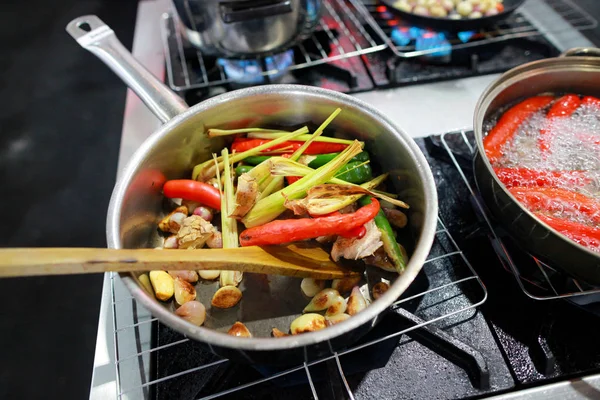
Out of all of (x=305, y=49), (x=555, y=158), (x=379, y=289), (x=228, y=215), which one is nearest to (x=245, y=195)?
(x=228, y=215)

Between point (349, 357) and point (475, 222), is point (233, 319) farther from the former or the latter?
point (475, 222)

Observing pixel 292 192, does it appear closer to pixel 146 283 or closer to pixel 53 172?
pixel 146 283

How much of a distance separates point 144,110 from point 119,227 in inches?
33.6

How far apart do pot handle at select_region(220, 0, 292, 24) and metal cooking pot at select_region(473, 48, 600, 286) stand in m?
0.74

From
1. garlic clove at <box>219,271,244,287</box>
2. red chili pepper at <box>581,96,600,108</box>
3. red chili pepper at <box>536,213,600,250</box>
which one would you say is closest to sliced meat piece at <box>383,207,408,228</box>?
red chili pepper at <box>536,213,600,250</box>

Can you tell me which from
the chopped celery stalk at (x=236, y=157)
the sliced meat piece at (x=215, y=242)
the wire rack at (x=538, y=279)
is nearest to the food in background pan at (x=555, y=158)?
the wire rack at (x=538, y=279)

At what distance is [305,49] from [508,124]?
2.93 ft

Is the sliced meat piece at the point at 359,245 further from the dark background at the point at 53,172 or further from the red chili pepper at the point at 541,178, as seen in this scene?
the dark background at the point at 53,172

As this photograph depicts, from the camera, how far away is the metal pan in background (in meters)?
1.61

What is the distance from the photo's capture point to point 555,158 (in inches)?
46.4

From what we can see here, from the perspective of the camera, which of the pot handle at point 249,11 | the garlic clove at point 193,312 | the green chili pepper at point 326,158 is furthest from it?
the pot handle at point 249,11

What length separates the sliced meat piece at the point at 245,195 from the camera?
3.49ft

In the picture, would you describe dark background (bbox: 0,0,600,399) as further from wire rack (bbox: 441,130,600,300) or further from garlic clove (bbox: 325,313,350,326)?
wire rack (bbox: 441,130,600,300)

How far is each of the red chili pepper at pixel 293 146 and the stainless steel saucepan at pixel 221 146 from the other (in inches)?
1.9
